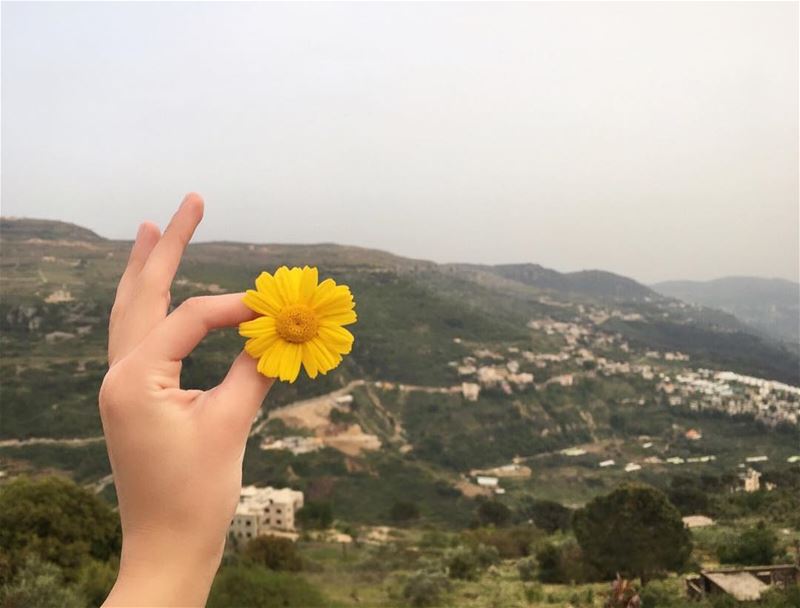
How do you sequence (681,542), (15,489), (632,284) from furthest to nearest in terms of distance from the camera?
(632,284)
(15,489)
(681,542)

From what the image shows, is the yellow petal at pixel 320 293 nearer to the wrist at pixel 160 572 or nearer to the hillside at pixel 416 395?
the wrist at pixel 160 572

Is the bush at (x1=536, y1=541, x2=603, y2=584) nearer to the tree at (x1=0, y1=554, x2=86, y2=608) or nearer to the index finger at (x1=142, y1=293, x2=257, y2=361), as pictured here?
the tree at (x1=0, y1=554, x2=86, y2=608)

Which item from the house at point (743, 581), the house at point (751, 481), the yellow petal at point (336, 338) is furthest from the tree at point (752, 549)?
the house at point (751, 481)

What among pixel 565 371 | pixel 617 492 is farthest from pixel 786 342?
pixel 617 492

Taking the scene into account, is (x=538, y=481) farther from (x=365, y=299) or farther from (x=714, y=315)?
(x=714, y=315)

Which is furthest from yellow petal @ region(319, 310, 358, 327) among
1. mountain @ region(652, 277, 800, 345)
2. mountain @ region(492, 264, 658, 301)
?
mountain @ region(492, 264, 658, 301)
